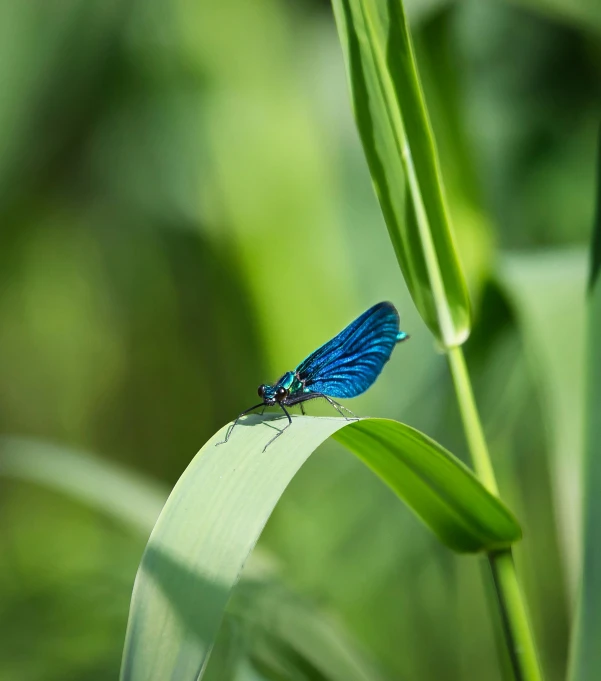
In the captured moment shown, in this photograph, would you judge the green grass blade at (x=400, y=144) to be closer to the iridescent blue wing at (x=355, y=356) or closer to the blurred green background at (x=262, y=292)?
the iridescent blue wing at (x=355, y=356)

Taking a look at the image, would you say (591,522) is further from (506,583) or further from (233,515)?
(233,515)

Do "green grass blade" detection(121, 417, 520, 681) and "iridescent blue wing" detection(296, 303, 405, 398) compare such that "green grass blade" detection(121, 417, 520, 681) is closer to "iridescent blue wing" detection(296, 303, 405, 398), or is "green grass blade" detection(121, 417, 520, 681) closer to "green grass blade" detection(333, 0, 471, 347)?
"green grass blade" detection(333, 0, 471, 347)

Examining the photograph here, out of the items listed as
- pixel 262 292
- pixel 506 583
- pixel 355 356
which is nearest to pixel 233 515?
pixel 506 583

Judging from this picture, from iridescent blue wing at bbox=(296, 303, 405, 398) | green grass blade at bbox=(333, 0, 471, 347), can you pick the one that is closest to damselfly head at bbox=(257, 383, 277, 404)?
iridescent blue wing at bbox=(296, 303, 405, 398)

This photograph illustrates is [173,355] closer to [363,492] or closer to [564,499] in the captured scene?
[363,492]

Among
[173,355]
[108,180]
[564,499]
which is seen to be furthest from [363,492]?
[108,180]

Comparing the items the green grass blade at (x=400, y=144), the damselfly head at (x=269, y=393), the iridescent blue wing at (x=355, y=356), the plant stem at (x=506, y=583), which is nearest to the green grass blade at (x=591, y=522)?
the plant stem at (x=506, y=583)
